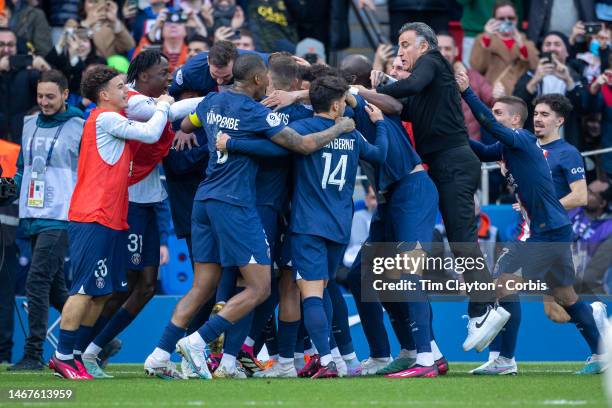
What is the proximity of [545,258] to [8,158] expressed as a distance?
5.32 meters

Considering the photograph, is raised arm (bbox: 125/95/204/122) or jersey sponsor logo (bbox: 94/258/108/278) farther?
raised arm (bbox: 125/95/204/122)

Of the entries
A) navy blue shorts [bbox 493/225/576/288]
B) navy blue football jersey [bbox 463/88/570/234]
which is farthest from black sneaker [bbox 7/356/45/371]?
navy blue football jersey [bbox 463/88/570/234]

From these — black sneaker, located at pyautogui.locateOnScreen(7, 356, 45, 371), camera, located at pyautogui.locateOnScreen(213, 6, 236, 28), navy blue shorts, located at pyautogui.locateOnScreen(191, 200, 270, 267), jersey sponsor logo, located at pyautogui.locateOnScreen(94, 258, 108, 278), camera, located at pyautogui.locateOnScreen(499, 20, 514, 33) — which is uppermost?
camera, located at pyautogui.locateOnScreen(213, 6, 236, 28)

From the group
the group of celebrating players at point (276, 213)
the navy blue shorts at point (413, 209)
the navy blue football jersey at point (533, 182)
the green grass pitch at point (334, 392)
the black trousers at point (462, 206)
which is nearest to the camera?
the green grass pitch at point (334, 392)

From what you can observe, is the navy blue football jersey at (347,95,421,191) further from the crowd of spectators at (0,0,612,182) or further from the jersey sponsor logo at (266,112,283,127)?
the crowd of spectators at (0,0,612,182)

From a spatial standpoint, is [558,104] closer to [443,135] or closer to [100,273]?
[443,135]

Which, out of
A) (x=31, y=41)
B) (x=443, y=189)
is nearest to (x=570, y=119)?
(x=443, y=189)

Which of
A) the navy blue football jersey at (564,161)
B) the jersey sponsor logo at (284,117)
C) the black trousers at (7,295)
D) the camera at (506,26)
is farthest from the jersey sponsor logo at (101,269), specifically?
the camera at (506,26)

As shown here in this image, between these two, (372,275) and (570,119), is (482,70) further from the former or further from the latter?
(372,275)

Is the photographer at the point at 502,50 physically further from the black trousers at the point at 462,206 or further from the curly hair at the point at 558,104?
the black trousers at the point at 462,206

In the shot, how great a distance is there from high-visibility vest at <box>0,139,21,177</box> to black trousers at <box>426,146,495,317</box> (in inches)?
173

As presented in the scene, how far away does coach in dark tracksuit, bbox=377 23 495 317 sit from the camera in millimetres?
10086

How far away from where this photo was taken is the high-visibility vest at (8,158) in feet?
40.4

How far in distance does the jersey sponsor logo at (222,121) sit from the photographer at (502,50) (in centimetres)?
Result: 639
